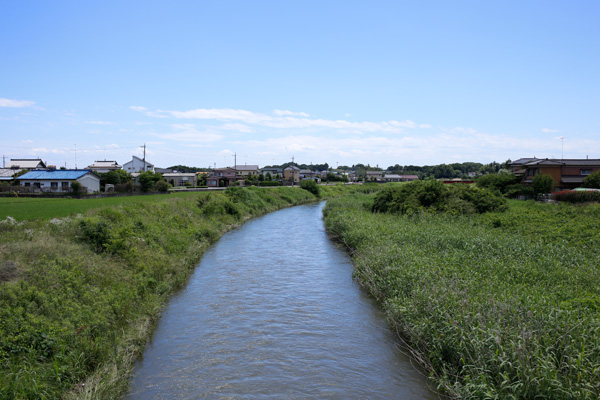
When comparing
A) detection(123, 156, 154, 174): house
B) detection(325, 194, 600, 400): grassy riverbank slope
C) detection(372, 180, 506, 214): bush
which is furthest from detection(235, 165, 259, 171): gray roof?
detection(325, 194, 600, 400): grassy riverbank slope

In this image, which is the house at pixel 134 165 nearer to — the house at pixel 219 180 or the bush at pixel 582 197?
the house at pixel 219 180

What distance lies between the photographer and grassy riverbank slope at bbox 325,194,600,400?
610cm

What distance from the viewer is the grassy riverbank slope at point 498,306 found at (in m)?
6.10

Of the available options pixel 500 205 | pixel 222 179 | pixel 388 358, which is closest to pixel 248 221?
pixel 500 205

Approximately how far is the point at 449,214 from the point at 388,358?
688 inches

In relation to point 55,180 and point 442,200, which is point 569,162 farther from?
point 55,180

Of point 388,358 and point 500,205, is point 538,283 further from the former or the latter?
point 500,205

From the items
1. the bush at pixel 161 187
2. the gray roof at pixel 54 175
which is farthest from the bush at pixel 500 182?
the gray roof at pixel 54 175

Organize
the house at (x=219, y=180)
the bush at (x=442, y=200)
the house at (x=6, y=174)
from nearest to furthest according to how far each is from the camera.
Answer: the bush at (x=442, y=200) → the house at (x=6, y=174) → the house at (x=219, y=180)

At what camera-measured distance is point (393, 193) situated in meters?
32.7

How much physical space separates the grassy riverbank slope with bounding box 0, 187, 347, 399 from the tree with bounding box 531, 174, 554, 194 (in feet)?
144

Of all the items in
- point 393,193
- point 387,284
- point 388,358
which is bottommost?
point 388,358

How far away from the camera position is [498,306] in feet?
26.3

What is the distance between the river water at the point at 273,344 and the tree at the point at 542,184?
40.3 meters
